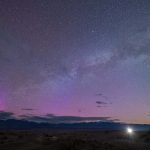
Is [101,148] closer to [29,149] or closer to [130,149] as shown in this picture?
[130,149]

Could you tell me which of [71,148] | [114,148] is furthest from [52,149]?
[114,148]

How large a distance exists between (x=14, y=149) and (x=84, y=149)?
389 inches

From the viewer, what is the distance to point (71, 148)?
33.5 meters

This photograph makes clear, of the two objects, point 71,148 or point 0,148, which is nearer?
point 71,148

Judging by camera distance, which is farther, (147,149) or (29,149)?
(147,149)

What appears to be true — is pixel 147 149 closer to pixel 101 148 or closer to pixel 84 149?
pixel 101 148

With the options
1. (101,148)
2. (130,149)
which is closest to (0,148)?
(101,148)

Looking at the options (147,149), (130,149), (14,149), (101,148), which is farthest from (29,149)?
(147,149)

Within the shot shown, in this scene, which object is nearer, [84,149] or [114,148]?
[84,149]

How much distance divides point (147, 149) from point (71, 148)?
1158 cm

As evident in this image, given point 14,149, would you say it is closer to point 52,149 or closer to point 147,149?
point 52,149

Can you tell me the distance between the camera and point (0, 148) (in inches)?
1411

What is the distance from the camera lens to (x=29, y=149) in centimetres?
3422

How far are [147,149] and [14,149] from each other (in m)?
18.8
